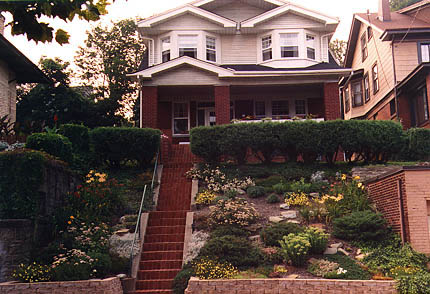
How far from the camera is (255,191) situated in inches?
674

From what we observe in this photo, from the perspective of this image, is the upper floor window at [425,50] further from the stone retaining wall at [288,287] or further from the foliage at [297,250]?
the stone retaining wall at [288,287]

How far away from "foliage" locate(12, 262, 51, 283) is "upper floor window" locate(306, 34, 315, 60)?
18632 millimetres

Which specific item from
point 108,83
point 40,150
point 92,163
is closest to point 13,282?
point 40,150

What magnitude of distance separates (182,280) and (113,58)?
23.4 meters

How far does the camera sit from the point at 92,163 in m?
20.0

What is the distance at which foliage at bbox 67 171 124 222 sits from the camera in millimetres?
15430

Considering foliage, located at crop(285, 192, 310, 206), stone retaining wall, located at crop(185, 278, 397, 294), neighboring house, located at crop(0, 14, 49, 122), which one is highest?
neighboring house, located at crop(0, 14, 49, 122)

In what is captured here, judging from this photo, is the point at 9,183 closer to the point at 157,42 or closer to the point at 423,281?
the point at 423,281

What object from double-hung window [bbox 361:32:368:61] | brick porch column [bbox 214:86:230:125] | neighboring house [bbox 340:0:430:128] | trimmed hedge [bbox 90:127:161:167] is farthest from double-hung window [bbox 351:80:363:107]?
trimmed hedge [bbox 90:127:161:167]

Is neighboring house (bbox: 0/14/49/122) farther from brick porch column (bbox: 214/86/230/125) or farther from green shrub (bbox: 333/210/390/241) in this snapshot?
green shrub (bbox: 333/210/390/241)

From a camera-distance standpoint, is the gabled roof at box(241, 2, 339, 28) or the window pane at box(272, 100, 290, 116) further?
the window pane at box(272, 100, 290, 116)

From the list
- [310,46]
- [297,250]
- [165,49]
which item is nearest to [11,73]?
[165,49]

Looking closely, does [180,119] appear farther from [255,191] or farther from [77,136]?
[255,191]

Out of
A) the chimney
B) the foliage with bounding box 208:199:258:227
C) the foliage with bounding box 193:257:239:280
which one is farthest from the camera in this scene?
the chimney
